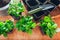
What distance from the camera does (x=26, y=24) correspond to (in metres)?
1.20

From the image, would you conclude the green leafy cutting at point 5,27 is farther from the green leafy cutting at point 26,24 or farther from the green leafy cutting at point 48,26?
the green leafy cutting at point 48,26

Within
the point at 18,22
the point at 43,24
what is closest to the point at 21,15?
the point at 18,22

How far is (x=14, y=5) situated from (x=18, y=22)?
0.39 ft

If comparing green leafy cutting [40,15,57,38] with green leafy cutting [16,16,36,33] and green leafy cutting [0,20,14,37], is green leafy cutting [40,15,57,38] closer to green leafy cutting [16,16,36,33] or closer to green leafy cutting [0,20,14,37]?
green leafy cutting [16,16,36,33]

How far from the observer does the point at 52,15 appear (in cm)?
134

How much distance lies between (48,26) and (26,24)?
0.45ft

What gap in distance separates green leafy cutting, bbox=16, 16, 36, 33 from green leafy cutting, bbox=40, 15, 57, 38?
63mm

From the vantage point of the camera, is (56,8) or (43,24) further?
(56,8)

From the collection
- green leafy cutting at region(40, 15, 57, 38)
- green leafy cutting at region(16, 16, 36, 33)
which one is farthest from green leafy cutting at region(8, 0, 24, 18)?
green leafy cutting at region(40, 15, 57, 38)

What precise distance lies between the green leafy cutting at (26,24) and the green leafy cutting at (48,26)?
63 mm

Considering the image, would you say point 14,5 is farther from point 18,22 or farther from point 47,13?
point 47,13

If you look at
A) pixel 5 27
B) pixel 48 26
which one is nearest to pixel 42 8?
pixel 48 26

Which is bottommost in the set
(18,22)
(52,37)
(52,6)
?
(52,37)

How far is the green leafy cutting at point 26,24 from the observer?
3.92ft
